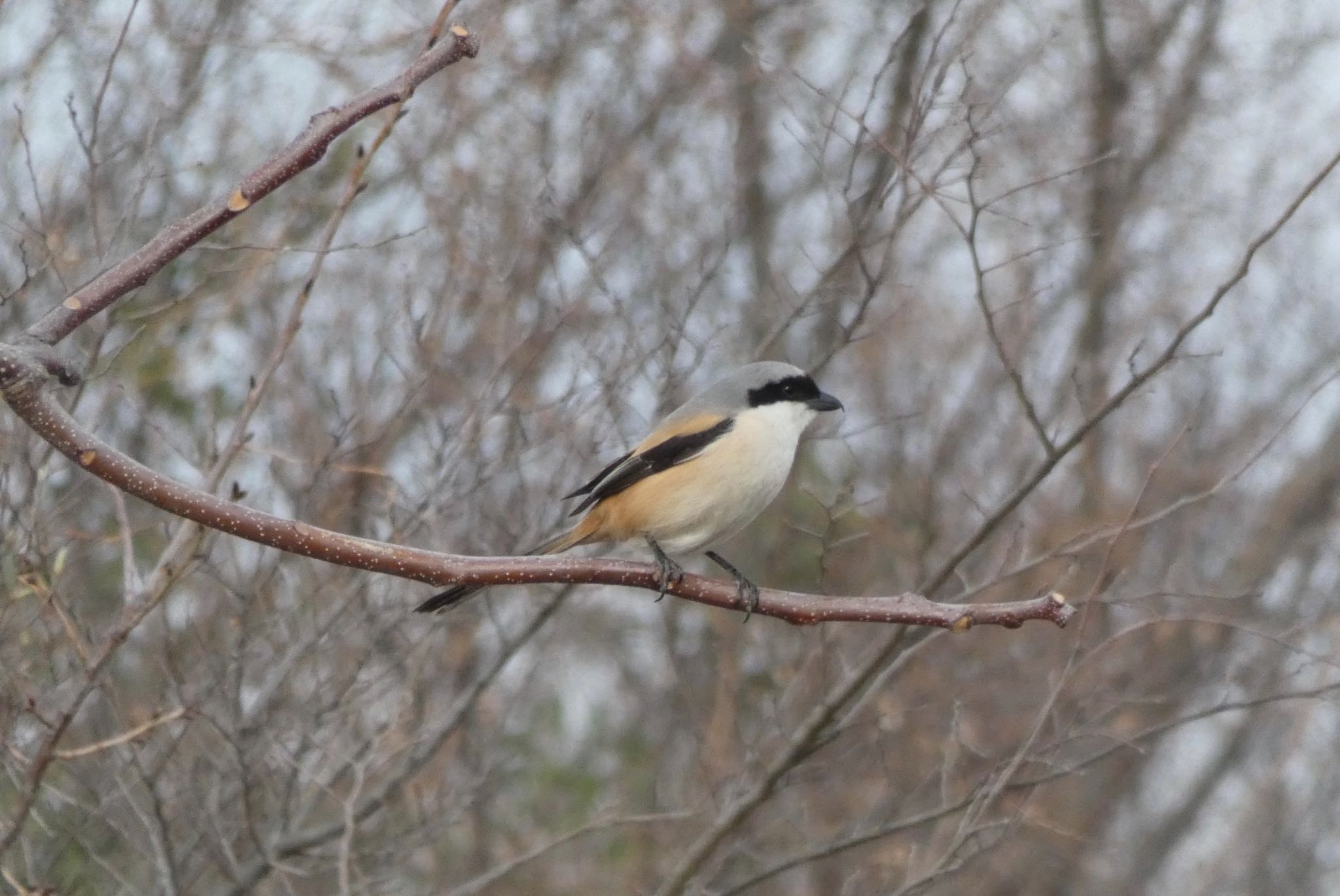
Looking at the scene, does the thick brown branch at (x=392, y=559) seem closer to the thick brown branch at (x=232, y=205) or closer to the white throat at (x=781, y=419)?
the thick brown branch at (x=232, y=205)

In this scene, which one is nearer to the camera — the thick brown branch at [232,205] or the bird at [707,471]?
the thick brown branch at [232,205]

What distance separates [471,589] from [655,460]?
3.79 ft

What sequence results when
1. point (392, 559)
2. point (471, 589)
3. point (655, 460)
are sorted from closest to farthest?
point (392, 559) → point (471, 589) → point (655, 460)

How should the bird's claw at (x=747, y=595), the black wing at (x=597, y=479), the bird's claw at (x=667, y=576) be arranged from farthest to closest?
1. the black wing at (x=597, y=479)
2. the bird's claw at (x=667, y=576)
3. the bird's claw at (x=747, y=595)

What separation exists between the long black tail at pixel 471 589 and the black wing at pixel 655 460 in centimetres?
12

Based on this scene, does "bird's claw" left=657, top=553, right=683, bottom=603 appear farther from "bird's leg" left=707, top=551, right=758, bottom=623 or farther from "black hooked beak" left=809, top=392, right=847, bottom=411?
"black hooked beak" left=809, top=392, right=847, bottom=411

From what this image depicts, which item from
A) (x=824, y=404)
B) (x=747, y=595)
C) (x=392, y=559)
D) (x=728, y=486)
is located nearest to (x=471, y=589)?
(x=747, y=595)

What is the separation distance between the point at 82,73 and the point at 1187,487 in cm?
699

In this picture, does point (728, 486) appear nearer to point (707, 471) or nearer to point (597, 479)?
point (707, 471)

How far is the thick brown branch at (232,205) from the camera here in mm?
2738

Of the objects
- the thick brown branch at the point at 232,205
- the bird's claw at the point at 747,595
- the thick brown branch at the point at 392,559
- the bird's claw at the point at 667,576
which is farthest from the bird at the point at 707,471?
the thick brown branch at the point at 232,205

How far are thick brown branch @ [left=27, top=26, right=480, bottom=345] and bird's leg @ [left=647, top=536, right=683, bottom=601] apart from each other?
4.76ft

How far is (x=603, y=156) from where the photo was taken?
7105 mm

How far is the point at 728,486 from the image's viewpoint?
488cm
